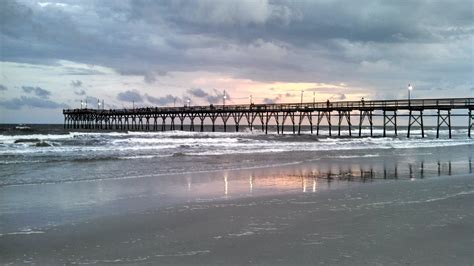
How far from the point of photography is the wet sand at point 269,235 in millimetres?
5053

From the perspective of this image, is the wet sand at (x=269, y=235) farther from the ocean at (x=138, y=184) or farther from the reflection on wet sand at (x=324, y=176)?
the reflection on wet sand at (x=324, y=176)

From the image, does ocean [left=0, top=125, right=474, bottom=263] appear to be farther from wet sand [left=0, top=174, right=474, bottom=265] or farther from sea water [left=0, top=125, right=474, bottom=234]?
wet sand [left=0, top=174, right=474, bottom=265]

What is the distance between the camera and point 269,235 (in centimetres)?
606

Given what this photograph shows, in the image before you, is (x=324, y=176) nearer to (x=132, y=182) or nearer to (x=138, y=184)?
(x=138, y=184)

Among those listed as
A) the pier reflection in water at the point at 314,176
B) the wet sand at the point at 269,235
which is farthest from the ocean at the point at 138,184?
the wet sand at the point at 269,235

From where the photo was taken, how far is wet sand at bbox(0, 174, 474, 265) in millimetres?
5053

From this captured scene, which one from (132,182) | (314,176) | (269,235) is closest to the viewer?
(269,235)

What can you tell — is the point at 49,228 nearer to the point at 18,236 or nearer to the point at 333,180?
the point at 18,236

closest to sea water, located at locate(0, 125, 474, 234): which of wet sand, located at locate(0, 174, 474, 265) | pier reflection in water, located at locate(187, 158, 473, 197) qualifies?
pier reflection in water, located at locate(187, 158, 473, 197)

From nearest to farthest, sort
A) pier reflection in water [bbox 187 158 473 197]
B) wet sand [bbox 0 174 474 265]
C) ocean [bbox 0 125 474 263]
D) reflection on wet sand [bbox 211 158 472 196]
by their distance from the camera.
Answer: wet sand [bbox 0 174 474 265] < ocean [bbox 0 125 474 263] < pier reflection in water [bbox 187 158 473 197] < reflection on wet sand [bbox 211 158 472 196]

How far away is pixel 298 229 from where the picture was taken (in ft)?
21.0

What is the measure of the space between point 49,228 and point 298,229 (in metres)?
3.82

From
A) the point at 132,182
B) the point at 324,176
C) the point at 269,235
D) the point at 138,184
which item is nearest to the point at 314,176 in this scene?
the point at 324,176

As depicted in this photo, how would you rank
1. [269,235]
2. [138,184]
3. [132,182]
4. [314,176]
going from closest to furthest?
[269,235] → [138,184] → [132,182] → [314,176]
